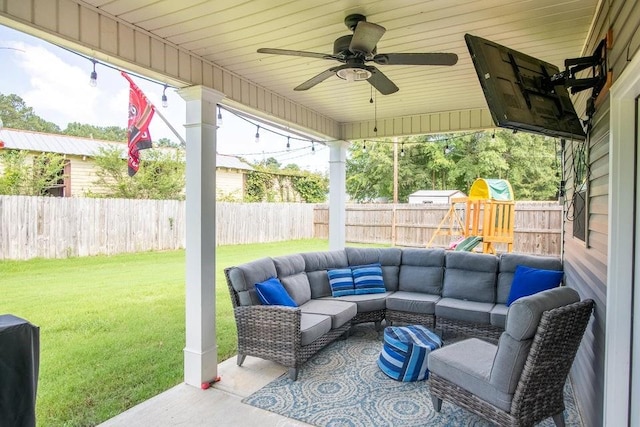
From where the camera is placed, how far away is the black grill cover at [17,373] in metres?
1.59

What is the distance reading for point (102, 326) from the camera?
4.32 meters

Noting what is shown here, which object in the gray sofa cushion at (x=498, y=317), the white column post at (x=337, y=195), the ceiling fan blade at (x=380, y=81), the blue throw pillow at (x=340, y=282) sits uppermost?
the ceiling fan blade at (x=380, y=81)

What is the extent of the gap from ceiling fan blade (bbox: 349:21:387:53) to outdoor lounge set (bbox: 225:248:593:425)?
1.78 metres

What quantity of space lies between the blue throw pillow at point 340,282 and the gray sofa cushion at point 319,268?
67mm

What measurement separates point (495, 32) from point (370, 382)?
2904 millimetres

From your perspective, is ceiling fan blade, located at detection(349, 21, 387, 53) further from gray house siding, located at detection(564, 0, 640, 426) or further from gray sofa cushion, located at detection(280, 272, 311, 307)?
gray sofa cushion, located at detection(280, 272, 311, 307)

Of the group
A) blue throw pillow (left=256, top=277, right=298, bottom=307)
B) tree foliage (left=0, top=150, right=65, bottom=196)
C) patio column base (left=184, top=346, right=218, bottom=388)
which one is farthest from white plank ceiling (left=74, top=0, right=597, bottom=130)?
tree foliage (left=0, top=150, right=65, bottom=196)

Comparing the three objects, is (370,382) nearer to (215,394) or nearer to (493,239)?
(215,394)

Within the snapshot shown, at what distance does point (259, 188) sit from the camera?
13.3 meters

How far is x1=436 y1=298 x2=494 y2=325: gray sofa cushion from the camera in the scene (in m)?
3.84

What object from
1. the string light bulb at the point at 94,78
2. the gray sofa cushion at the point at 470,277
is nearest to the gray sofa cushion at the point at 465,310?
the gray sofa cushion at the point at 470,277

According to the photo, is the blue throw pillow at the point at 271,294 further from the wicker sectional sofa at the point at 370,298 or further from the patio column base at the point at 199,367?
the patio column base at the point at 199,367

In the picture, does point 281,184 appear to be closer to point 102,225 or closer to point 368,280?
point 102,225

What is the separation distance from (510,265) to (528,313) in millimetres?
2421
